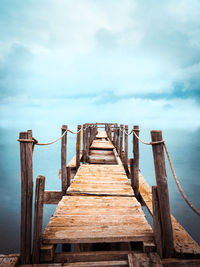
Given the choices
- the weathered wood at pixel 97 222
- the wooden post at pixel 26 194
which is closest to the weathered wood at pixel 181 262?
the weathered wood at pixel 97 222

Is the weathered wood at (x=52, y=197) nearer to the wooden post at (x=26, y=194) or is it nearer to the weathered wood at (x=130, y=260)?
the wooden post at (x=26, y=194)

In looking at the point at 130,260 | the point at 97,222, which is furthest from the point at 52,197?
the point at 130,260

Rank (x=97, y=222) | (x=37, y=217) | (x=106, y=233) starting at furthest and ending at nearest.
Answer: (x=97, y=222) → (x=106, y=233) → (x=37, y=217)

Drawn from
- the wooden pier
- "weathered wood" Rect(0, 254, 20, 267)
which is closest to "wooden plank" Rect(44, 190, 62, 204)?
the wooden pier

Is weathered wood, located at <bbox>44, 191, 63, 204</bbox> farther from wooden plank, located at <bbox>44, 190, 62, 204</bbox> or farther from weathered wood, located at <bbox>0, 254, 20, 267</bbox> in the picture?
weathered wood, located at <bbox>0, 254, 20, 267</bbox>

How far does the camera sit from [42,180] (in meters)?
1.81

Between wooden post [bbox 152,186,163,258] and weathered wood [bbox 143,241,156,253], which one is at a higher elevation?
wooden post [bbox 152,186,163,258]

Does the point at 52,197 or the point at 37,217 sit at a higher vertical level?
the point at 37,217

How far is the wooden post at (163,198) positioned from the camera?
5.88 feet

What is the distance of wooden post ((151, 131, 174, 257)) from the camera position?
5.88 feet

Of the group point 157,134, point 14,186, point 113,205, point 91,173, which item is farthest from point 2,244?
point 14,186

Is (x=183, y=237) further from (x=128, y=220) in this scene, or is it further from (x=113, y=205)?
(x=113, y=205)

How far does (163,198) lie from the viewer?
1.83 m

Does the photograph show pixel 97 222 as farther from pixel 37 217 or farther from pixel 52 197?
pixel 52 197
